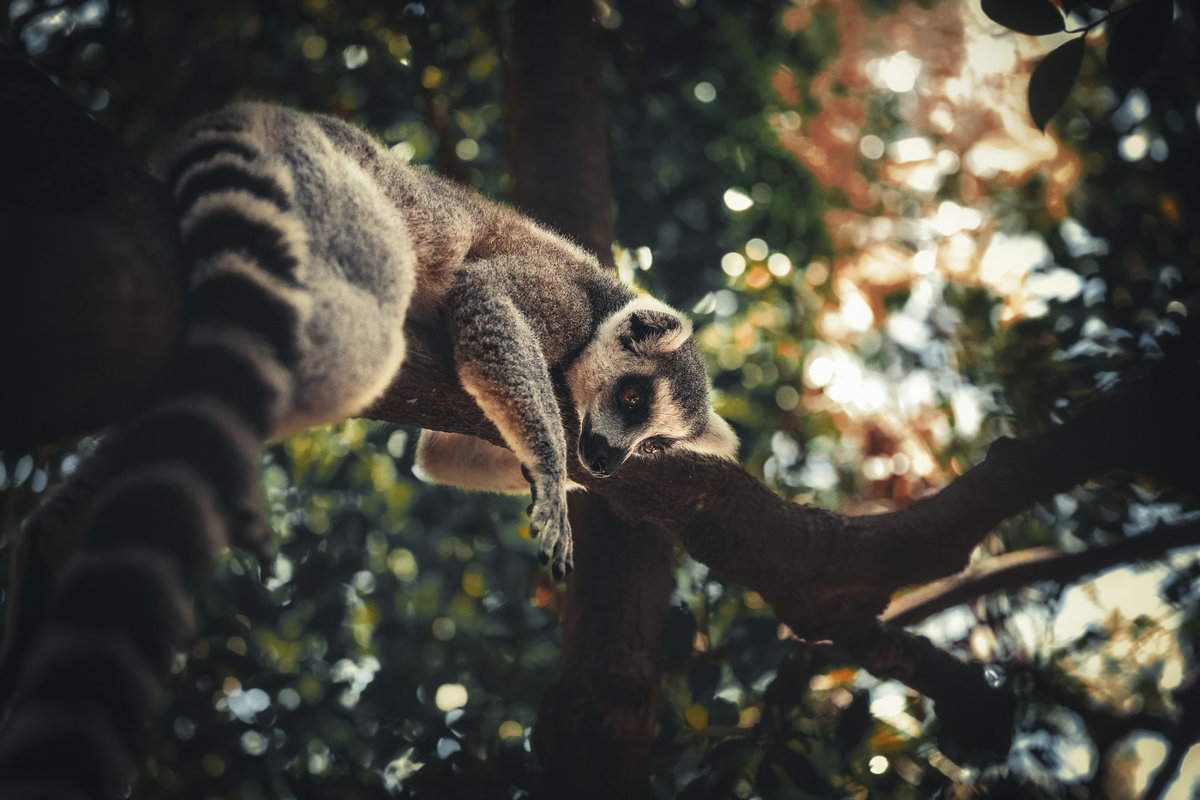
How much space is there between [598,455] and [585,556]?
1.02m

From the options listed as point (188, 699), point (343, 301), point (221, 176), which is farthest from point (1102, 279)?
point (188, 699)

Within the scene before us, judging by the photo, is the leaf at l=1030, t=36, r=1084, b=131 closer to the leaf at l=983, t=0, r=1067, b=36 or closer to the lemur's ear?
the leaf at l=983, t=0, r=1067, b=36

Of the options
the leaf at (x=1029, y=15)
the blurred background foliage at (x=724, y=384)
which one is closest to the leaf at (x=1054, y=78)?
the leaf at (x=1029, y=15)

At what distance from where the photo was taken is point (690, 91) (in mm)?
5691

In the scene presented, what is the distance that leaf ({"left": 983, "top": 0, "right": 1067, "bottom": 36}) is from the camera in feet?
8.89

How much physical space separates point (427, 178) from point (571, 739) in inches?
110

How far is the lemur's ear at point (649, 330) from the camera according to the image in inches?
154

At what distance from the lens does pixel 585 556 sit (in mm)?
4227

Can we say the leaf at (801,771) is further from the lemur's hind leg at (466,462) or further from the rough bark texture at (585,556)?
the lemur's hind leg at (466,462)

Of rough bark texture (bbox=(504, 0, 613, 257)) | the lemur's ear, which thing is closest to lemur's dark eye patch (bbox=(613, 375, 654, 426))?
the lemur's ear

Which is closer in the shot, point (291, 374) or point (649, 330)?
point (291, 374)

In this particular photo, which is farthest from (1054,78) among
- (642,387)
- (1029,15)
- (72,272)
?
(72,272)

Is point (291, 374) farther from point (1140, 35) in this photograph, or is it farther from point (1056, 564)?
point (1056, 564)

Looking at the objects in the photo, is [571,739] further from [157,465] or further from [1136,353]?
[1136,353]
